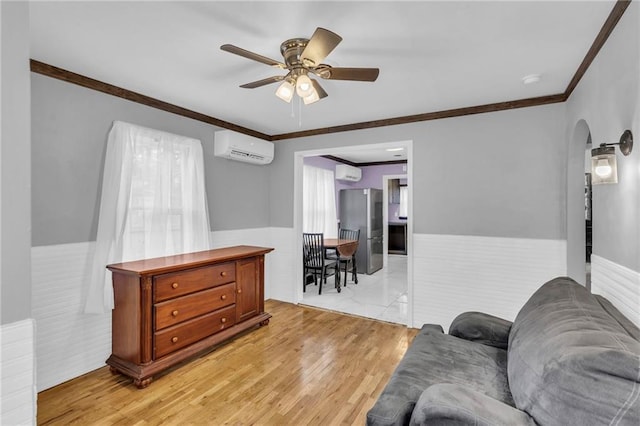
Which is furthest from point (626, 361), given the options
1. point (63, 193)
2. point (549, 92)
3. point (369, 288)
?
point (369, 288)

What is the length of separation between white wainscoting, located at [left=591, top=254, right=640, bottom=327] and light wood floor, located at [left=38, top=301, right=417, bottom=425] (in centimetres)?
156

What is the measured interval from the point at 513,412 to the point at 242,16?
88.1 inches

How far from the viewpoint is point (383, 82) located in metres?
2.63

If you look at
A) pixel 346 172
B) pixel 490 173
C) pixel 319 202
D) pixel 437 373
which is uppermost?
pixel 346 172

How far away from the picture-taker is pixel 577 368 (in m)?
1.00

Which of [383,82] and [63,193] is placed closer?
[63,193]

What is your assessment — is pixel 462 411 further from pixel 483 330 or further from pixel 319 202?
pixel 319 202

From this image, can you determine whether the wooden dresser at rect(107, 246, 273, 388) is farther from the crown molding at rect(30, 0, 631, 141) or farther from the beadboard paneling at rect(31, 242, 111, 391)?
the crown molding at rect(30, 0, 631, 141)

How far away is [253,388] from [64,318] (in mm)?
1575

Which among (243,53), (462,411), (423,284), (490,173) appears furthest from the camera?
(423,284)

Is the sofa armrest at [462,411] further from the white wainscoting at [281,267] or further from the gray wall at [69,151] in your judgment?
the white wainscoting at [281,267]

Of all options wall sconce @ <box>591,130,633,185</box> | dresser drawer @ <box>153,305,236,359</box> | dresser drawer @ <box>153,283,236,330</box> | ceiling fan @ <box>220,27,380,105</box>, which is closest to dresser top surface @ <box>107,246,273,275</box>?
dresser drawer @ <box>153,283,236,330</box>

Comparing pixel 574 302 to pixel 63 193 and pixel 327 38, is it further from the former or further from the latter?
pixel 63 193

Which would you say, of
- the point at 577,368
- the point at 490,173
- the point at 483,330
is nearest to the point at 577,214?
the point at 490,173
